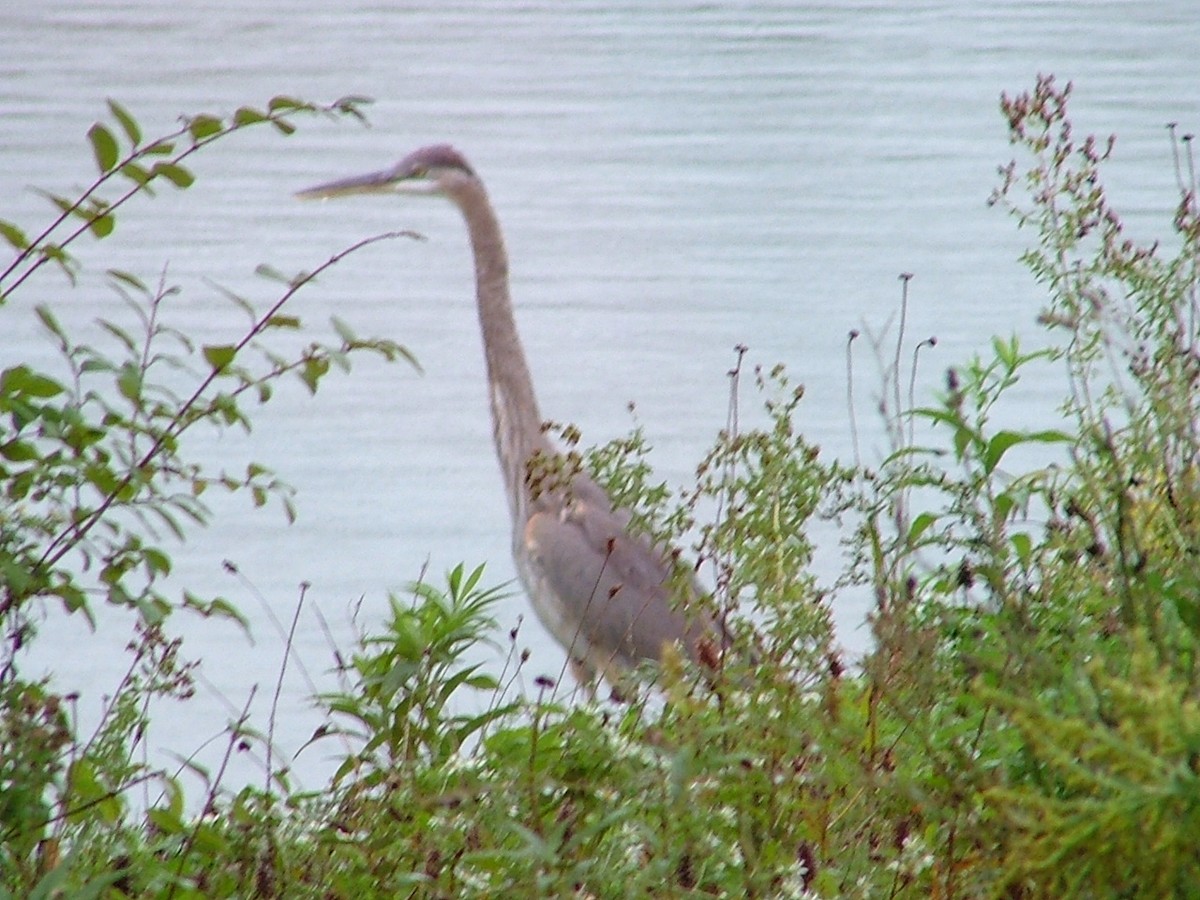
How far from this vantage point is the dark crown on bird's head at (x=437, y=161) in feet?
10.4

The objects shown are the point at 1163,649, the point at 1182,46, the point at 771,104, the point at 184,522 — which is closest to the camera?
the point at 1163,649

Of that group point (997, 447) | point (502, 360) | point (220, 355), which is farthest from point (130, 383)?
point (502, 360)

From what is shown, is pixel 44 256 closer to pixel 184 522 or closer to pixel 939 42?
pixel 184 522

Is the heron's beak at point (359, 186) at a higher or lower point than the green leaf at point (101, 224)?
higher

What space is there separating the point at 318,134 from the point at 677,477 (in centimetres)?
360

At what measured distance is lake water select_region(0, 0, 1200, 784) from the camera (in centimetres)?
345

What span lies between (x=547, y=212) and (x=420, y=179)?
8.43 ft

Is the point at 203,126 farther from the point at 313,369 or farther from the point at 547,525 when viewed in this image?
the point at 547,525

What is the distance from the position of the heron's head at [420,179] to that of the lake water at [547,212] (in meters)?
0.62

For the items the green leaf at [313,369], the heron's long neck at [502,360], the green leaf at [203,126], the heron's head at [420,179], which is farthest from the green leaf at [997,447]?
the heron's head at [420,179]

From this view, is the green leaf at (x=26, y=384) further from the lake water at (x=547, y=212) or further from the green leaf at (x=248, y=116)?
the lake water at (x=547, y=212)

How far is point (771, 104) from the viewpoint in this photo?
7289 millimetres

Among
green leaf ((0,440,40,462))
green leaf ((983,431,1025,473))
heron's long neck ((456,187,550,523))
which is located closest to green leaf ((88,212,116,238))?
green leaf ((0,440,40,462))

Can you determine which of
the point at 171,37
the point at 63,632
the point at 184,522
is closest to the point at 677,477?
the point at 184,522
